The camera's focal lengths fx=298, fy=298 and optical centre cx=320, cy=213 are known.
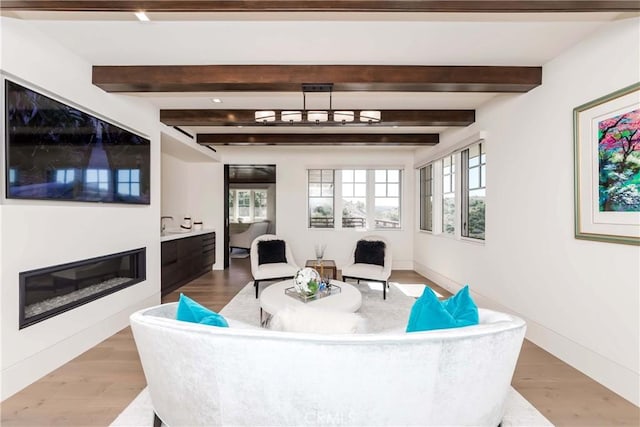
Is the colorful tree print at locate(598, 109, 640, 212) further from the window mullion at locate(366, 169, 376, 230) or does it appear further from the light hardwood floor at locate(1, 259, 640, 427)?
the window mullion at locate(366, 169, 376, 230)

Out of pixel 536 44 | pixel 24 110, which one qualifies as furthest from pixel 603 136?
pixel 24 110

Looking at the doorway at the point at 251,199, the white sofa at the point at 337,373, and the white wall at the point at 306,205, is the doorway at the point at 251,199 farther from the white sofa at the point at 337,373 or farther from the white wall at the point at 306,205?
the white sofa at the point at 337,373

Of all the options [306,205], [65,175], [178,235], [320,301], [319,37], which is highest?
[319,37]

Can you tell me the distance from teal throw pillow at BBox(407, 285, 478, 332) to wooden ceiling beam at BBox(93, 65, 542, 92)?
2.05 meters

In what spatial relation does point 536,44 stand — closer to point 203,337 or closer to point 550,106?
point 550,106

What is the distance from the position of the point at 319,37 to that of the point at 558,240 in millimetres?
2697

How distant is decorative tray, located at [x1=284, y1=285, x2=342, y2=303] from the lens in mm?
3030

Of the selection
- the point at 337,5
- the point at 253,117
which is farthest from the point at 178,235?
the point at 337,5

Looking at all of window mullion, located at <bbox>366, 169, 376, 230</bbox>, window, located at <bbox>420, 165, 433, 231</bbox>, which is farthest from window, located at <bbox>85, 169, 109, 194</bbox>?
window, located at <bbox>420, 165, 433, 231</bbox>

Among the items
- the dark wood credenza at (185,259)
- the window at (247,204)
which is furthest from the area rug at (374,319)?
the window at (247,204)

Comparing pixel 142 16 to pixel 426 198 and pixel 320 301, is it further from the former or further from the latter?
pixel 426 198

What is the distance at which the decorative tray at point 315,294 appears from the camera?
3030mm

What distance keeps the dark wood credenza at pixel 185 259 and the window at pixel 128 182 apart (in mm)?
1056

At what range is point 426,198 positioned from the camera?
19.6 feet
